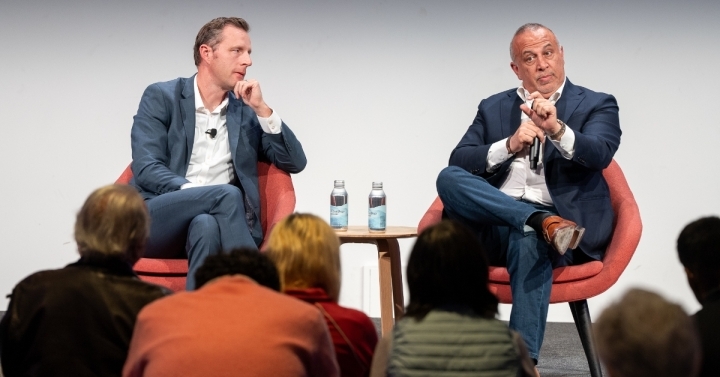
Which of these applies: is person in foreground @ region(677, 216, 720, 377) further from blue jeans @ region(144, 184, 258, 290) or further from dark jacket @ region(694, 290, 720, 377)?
blue jeans @ region(144, 184, 258, 290)

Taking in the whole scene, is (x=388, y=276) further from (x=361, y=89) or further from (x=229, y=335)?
(x=229, y=335)

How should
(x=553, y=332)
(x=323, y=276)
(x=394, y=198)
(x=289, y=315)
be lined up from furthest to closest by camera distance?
(x=394, y=198)
(x=553, y=332)
(x=323, y=276)
(x=289, y=315)

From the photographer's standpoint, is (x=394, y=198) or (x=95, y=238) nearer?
(x=95, y=238)

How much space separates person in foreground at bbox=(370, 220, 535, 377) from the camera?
6.11 ft

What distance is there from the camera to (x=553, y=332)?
471cm

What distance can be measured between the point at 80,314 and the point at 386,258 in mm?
1899

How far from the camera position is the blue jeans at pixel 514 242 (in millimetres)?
3189

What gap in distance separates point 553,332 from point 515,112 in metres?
1.40

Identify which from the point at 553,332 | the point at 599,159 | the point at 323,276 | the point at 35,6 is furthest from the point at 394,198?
the point at 323,276

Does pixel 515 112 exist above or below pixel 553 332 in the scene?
above

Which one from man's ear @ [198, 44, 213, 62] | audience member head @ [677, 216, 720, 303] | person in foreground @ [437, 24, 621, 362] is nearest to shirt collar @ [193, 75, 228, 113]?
man's ear @ [198, 44, 213, 62]

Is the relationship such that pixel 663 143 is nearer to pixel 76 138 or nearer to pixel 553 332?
pixel 553 332

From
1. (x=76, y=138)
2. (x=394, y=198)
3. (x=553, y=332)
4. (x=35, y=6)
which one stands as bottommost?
(x=553, y=332)

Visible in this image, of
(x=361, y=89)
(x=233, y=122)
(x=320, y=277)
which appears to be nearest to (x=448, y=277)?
(x=320, y=277)
